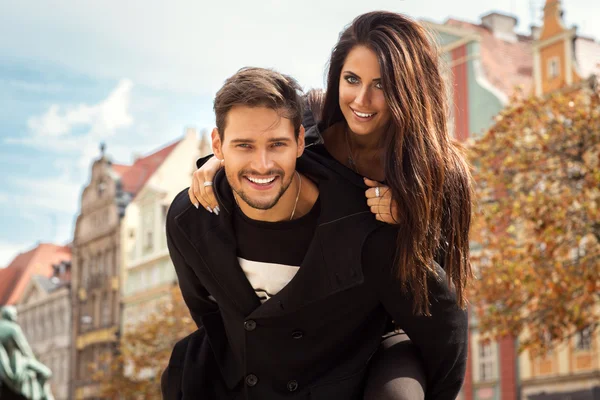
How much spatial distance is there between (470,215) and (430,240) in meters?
0.25

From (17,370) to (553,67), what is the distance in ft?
59.8

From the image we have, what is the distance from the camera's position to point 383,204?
358cm

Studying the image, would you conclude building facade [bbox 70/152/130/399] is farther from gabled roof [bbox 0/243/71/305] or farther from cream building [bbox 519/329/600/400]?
cream building [bbox 519/329/600/400]

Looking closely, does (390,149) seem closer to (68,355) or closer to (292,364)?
(292,364)

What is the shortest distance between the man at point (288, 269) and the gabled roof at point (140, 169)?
46.0 meters

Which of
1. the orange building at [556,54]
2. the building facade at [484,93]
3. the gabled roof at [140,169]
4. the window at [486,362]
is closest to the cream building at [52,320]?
the gabled roof at [140,169]

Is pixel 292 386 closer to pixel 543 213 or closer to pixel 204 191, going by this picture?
pixel 204 191

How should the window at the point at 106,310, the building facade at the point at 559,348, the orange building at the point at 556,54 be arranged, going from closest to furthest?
the building facade at the point at 559,348
the orange building at the point at 556,54
the window at the point at 106,310

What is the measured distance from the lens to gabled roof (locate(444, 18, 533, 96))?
32.4 metres

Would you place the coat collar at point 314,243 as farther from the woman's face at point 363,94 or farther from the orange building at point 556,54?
the orange building at point 556,54

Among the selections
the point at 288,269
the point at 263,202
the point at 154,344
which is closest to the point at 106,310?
the point at 154,344

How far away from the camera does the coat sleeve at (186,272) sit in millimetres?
3844

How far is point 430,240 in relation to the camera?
11.8 ft

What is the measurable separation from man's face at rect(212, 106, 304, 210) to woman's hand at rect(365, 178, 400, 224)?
0.30 m
